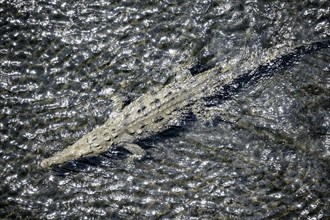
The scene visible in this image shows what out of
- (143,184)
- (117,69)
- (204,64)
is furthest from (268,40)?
(143,184)

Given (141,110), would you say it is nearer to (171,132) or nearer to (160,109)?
(160,109)

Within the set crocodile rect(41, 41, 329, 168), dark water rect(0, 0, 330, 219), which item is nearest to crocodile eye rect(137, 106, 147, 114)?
crocodile rect(41, 41, 329, 168)

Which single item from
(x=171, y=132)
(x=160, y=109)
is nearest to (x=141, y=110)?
(x=160, y=109)

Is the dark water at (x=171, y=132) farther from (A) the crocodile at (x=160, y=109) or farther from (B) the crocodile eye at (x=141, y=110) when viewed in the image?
(B) the crocodile eye at (x=141, y=110)

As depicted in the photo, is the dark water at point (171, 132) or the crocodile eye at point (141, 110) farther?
the dark water at point (171, 132)

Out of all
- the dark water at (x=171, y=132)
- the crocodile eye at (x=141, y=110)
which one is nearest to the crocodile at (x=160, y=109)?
the crocodile eye at (x=141, y=110)

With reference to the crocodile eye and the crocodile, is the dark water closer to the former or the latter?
the crocodile
